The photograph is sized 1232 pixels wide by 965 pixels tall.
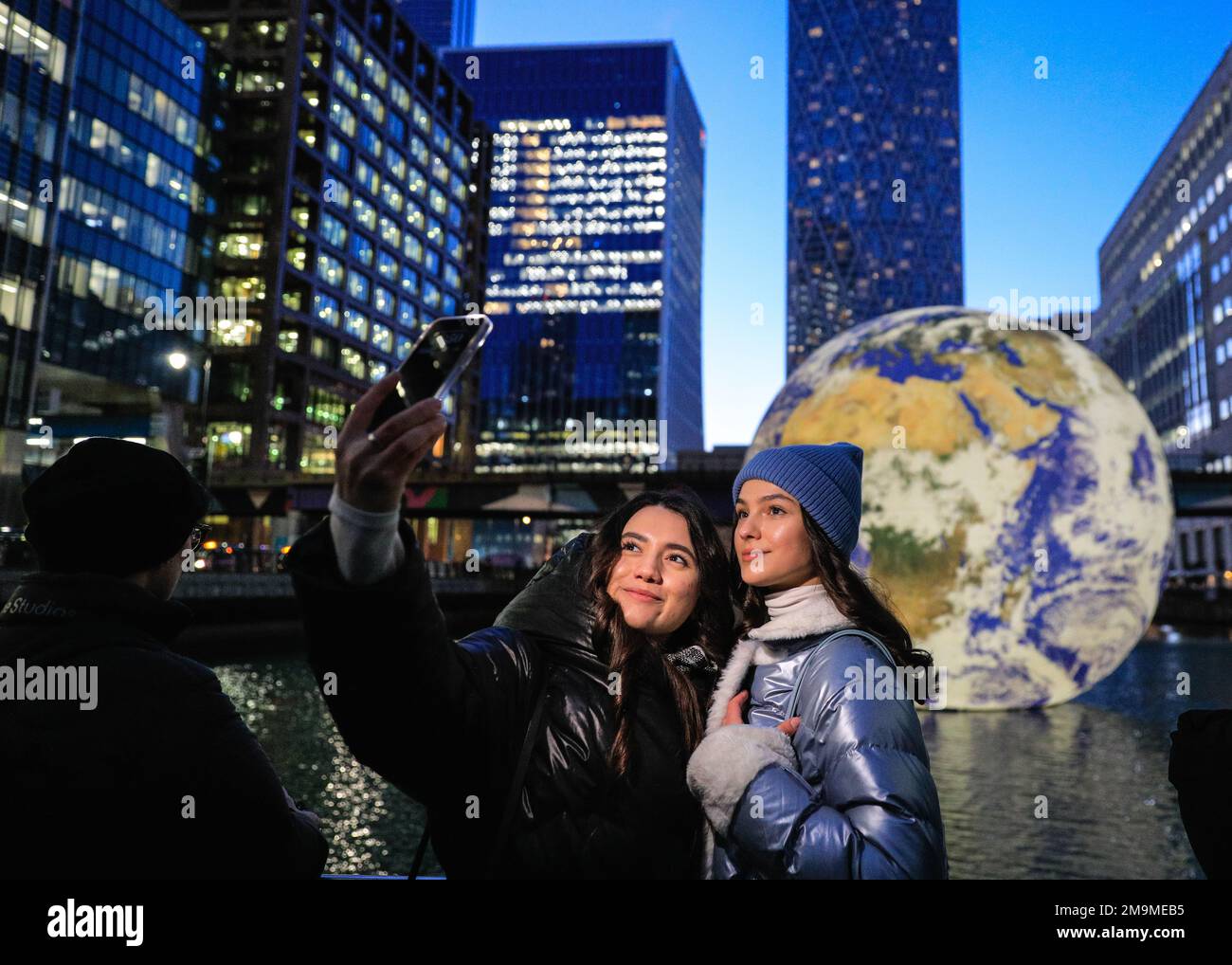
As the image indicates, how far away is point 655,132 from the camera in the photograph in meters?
169

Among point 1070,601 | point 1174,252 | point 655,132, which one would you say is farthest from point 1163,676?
point 655,132

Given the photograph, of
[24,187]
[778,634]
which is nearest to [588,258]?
[24,187]

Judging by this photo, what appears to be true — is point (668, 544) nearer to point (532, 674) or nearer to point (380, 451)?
point (532, 674)

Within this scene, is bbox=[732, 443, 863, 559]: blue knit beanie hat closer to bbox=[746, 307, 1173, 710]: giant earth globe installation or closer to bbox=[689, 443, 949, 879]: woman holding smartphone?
bbox=[689, 443, 949, 879]: woman holding smartphone

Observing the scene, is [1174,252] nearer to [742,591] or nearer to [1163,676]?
[1163,676]

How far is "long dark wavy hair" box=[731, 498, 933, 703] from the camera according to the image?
2494 mm

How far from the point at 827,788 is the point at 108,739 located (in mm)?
1638

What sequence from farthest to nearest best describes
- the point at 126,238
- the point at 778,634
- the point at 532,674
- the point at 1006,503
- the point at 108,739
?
the point at 126,238 < the point at 1006,503 < the point at 778,634 < the point at 532,674 < the point at 108,739

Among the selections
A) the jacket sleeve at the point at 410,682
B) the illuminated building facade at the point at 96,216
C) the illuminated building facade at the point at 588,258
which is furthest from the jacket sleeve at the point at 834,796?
the illuminated building facade at the point at 588,258

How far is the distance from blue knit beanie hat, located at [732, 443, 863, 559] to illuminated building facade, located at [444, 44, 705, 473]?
137 meters

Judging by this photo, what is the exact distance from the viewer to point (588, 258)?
162750 mm

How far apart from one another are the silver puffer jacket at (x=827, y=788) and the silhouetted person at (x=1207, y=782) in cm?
64

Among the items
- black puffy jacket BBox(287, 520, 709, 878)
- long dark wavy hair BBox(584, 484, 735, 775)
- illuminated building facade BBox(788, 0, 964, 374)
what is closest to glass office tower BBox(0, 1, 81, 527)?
long dark wavy hair BBox(584, 484, 735, 775)
